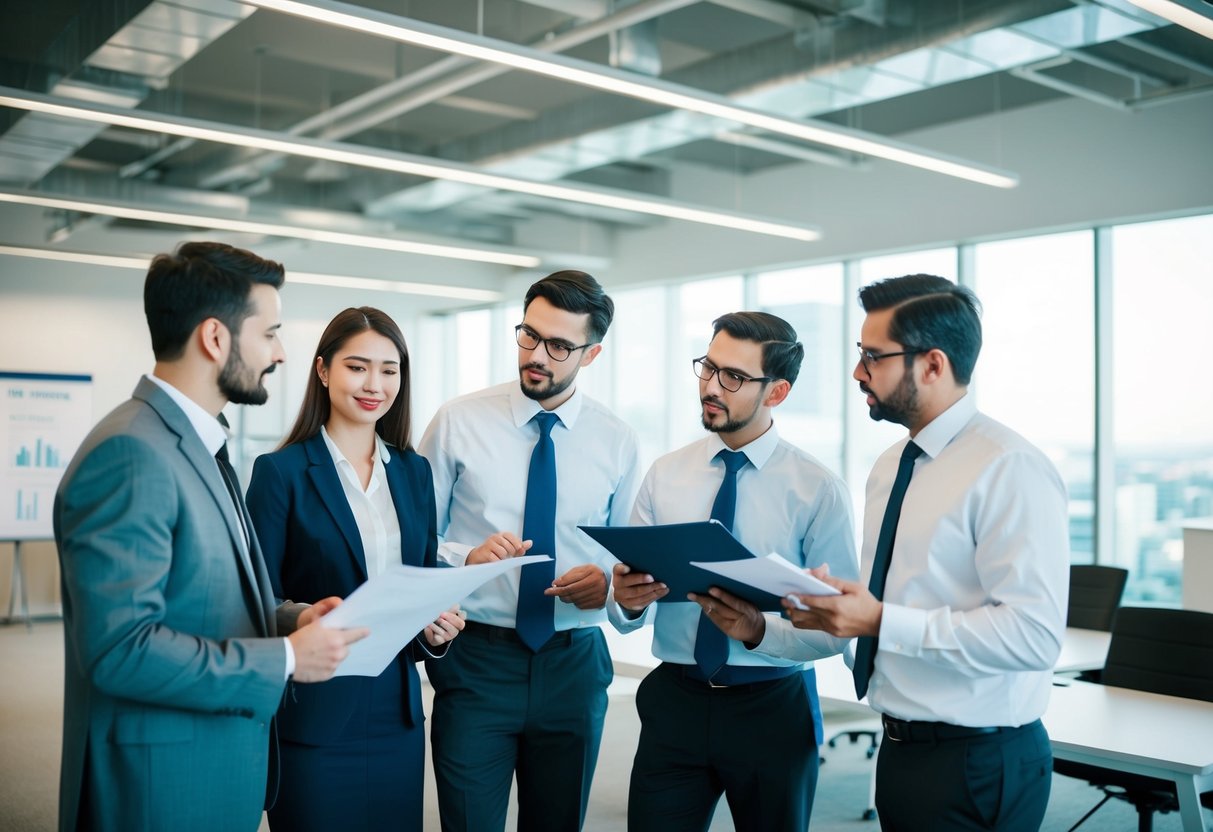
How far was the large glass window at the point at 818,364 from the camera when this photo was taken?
9.41 metres

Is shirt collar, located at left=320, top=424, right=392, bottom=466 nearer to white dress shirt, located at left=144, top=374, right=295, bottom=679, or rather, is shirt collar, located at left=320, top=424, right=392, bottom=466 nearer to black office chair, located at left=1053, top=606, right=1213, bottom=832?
Answer: white dress shirt, located at left=144, top=374, right=295, bottom=679

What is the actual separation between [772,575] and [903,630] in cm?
27

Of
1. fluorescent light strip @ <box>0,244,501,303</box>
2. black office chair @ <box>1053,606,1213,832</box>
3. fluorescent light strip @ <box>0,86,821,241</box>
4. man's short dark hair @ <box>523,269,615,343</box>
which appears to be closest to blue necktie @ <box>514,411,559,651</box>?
man's short dark hair @ <box>523,269,615,343</box>

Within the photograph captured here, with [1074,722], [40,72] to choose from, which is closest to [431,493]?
[1074,722]

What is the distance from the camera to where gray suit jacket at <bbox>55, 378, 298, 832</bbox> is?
176 centimetres

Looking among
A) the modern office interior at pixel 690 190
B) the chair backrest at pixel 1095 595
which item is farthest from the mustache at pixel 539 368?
the chair backrest at pixel 1095 595

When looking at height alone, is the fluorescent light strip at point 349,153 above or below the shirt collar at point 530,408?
above

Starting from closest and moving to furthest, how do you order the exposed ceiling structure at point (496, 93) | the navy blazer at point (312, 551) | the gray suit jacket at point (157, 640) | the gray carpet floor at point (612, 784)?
the gray suit jacket at point (157, 640), the navy blazer at point (312, 551), the gray carpet floor at point (612, 784), the exposed ceiling structure at point (496, 93)

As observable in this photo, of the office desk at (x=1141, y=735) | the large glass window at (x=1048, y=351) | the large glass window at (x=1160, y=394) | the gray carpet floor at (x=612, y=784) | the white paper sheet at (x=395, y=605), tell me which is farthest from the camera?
the large glass window at (x=1048, y=351)

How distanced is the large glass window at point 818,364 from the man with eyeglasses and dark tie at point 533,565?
656 centimetres

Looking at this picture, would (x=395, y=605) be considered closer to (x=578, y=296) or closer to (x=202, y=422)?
(x=202, y=422)

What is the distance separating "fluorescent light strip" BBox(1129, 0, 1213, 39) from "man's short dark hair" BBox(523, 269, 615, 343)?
7.74 ft

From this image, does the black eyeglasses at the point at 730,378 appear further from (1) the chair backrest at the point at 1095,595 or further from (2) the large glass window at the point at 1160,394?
(2) the large glass window at the point at 1160,394

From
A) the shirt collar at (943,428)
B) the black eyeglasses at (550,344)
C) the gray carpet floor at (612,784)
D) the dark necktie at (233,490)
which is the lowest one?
the gray carpet floor at (612,784)
